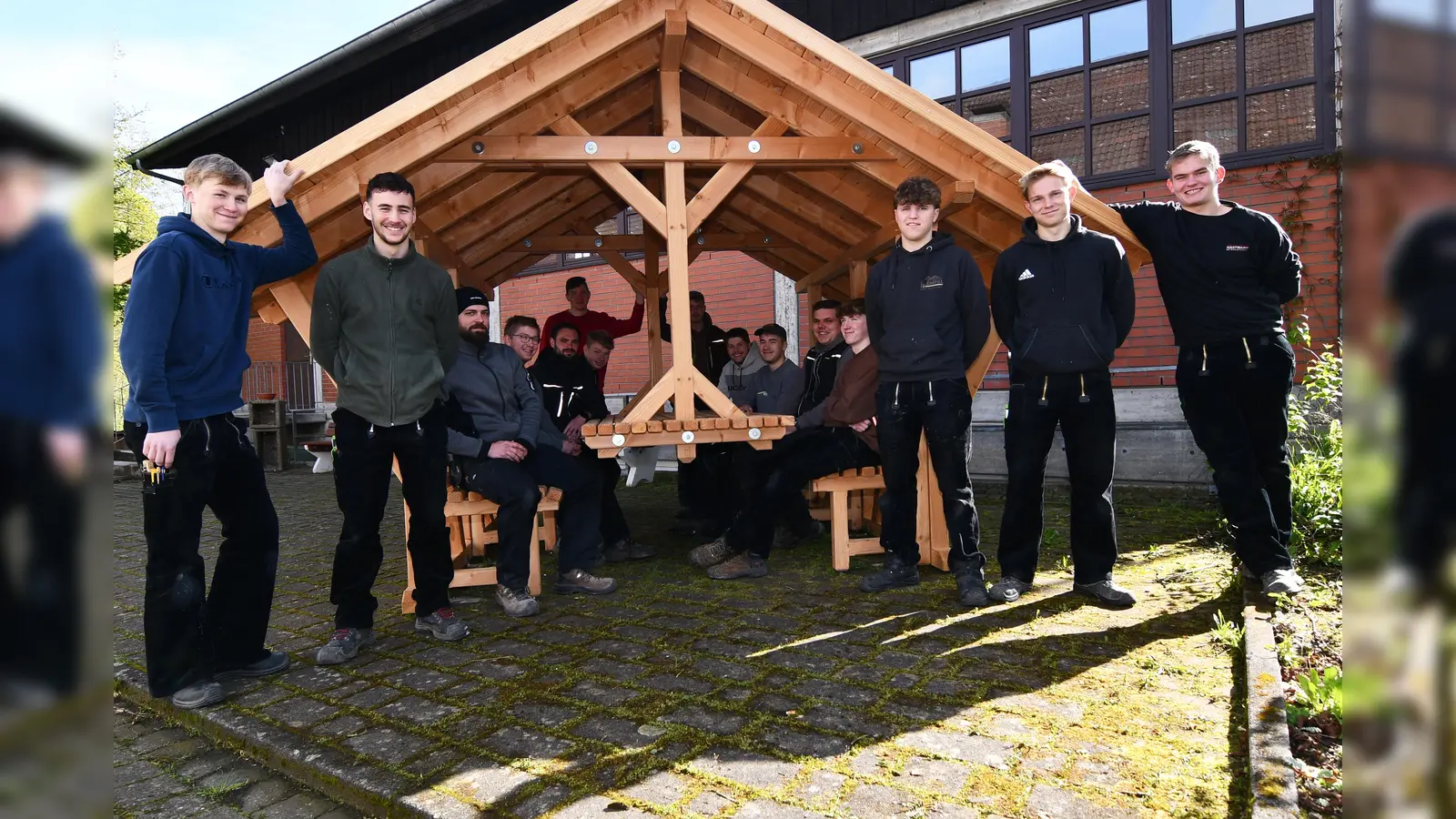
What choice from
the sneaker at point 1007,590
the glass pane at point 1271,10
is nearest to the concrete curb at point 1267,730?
the sneaker at point 1007,590

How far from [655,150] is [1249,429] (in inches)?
133

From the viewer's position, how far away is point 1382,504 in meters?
0.31

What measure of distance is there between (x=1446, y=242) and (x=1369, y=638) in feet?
0.48

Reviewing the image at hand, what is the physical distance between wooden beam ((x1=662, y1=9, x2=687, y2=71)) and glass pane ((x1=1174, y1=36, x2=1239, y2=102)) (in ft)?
17.0

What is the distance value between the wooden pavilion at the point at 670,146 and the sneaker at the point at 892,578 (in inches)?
36.9

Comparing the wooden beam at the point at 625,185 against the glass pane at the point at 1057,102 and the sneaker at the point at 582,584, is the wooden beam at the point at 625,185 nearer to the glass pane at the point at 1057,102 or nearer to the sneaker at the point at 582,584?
the sneaker at the point at 582,584

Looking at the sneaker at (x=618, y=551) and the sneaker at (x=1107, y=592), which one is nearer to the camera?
the sneaker at (x=1107, y=592)

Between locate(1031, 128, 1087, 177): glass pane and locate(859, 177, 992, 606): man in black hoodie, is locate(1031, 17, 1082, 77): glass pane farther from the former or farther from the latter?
locate(859, 177, 992, 606): man in black hoodie

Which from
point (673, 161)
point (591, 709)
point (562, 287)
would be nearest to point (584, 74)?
point (673, 161)

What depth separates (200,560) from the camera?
3629 mm

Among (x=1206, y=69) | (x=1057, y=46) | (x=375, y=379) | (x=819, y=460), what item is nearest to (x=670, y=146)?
(x=819, y=460)

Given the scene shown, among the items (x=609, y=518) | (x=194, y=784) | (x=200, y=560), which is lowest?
(x=194, y=784)

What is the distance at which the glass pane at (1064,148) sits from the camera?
8656 mm

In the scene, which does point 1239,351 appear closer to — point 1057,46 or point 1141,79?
point 1141,79
